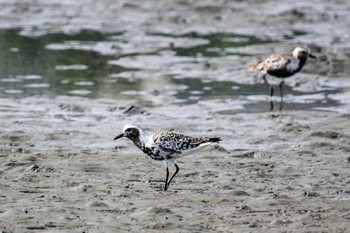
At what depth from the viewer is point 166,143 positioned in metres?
12.3

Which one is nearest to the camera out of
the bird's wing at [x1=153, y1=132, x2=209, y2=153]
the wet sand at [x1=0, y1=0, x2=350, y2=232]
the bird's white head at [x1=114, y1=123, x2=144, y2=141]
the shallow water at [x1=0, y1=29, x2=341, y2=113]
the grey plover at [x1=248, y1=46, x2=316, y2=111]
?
the wet sand at [x1=0, y1=0, x2=350, y2=232]

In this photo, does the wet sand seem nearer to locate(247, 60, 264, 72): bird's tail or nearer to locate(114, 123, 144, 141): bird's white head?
locate(114, 123, 144, 141): bird's white head

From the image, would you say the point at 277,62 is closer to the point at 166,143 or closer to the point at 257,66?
the point at 257,66

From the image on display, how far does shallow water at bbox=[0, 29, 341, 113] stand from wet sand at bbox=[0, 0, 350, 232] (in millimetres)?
801

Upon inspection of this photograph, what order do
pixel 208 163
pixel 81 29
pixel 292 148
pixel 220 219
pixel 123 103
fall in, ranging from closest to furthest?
pixel 220 219 < pixel 208 163 < pixel 292 148 < pixel 123 103 < pixel 81 29

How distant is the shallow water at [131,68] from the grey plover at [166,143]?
556 cm

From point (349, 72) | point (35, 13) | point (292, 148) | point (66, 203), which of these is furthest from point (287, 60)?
point (35, 13)

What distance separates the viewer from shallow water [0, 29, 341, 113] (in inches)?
760

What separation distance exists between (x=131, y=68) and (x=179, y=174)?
9225mm

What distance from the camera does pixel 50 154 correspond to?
14000 mm

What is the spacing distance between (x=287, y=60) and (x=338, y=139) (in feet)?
13.4

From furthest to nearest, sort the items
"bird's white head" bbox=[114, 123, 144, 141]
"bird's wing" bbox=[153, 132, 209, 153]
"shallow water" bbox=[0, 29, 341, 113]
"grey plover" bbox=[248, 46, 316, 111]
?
"shallow water" bbox=[0, 29, 341, 113] < "grey plover" bbox=[248, 46, 316, 111] < "bird's white head" bbox=[114, 123, 144, 141] < "bird's wing" bbox=[153, 132, 209, 153]

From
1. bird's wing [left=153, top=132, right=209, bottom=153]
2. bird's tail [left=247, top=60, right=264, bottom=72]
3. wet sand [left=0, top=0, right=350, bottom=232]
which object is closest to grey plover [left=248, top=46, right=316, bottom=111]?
bird's tail [left=247, top=60, right=264, bottom=72]

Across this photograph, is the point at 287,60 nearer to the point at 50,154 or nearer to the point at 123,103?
the point at 123,103
